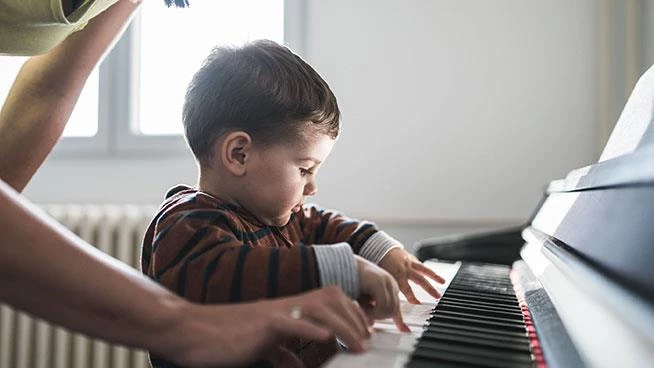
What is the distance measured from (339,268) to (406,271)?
0.35 meters

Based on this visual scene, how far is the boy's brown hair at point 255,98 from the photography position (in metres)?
1.00

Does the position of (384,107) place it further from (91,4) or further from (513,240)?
(91,4)

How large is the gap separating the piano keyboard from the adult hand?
0.03 m

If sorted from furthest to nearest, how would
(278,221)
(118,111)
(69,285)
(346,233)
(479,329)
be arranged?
1. (118,111)
2. (346,233)
3. (278,221)
4. (479,329)
5. (69,285)

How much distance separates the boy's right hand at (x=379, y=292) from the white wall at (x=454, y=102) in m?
1.81

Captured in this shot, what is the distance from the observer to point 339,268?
730 mm

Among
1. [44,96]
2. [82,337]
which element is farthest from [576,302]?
[82,337]

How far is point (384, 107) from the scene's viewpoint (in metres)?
2.62

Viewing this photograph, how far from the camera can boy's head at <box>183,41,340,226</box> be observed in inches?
39.2

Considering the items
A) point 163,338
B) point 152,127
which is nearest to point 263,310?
point 163,338

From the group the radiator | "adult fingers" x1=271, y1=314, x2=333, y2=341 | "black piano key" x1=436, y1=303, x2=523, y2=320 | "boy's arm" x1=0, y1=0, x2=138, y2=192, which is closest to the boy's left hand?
"black piano key" x1=436, y1=303, x2=523, y2=320

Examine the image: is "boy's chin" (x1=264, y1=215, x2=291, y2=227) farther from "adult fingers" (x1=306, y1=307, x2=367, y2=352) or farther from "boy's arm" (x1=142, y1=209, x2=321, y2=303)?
"adult fingers" (x1=306, y1=307, x2=367, y2=352)

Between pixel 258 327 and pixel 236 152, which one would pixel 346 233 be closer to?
pixel 236 152

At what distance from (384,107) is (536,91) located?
0.58m
